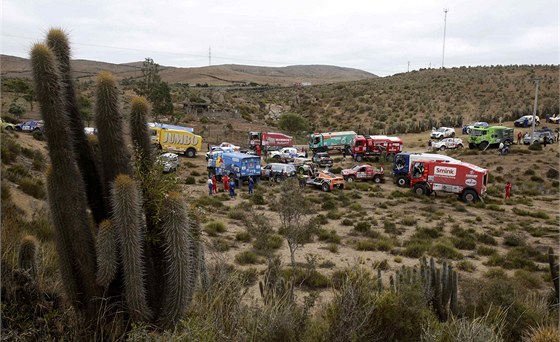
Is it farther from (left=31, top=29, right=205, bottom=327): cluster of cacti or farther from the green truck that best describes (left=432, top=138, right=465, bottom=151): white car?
(left=31, top=29, right=205, bottom=327): cluster of cacti

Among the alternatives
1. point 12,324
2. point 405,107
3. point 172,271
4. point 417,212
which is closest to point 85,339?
point 12,324

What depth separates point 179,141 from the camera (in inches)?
1770

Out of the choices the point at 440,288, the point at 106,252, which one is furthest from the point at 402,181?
the point at 106,252

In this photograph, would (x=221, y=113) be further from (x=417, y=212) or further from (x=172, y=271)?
(x=172, y=271)

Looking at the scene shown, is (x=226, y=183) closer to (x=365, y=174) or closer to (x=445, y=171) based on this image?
(x=365, y=174)

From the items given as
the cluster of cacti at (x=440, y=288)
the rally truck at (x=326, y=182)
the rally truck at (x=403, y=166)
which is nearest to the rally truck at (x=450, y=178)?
the rally truck at (x=403, y=166)

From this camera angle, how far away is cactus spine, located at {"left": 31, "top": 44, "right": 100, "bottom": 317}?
520 centimetres

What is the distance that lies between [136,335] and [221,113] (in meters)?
70.7

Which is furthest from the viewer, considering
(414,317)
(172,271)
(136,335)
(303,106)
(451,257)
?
(303,106)

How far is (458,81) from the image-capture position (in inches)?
3698

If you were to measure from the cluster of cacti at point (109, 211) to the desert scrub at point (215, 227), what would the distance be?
584 inches

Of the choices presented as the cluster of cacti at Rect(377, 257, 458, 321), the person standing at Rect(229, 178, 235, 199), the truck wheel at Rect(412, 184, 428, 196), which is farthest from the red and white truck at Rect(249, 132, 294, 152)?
the cluster of cacti at Rect(377, 257, 458, 321)

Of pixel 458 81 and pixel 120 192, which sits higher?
pixel 458 81

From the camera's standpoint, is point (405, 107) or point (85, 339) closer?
point (85, 339)
